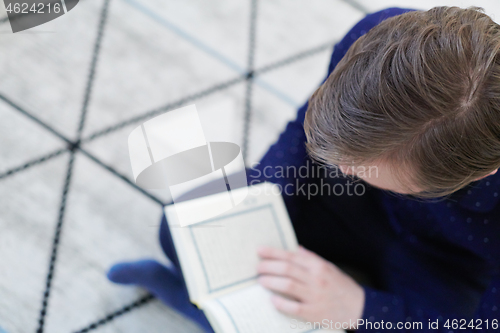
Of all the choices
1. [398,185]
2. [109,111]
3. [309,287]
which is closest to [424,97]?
[398,185]

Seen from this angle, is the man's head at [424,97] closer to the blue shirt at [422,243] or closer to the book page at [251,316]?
the blue shirt at [422,243]

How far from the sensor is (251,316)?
525mm

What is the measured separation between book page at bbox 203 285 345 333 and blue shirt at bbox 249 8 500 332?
0.11m

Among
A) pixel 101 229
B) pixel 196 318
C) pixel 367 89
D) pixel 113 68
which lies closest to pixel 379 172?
pixel 367 89

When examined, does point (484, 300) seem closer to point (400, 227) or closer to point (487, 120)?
point (400, 227)

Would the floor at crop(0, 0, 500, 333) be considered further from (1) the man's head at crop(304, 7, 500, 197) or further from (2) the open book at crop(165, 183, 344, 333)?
(1) the man's head at crop(304, 7, 500, 197)

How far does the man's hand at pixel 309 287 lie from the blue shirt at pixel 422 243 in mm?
32

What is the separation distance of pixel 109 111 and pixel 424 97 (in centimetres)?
71

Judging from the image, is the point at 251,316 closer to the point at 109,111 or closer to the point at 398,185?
the point at 398,185

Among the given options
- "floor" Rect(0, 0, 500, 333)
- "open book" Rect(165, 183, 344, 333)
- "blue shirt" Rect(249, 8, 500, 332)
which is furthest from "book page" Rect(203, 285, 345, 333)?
"floor" Rect(0, 0, 500, 333)

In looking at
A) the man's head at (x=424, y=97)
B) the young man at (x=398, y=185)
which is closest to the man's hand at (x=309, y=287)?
the young man at (x=398, y=185)

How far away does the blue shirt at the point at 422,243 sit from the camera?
0.52 m

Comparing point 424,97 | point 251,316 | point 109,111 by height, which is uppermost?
point 109,111

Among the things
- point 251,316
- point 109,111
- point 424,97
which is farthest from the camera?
point 109,111
